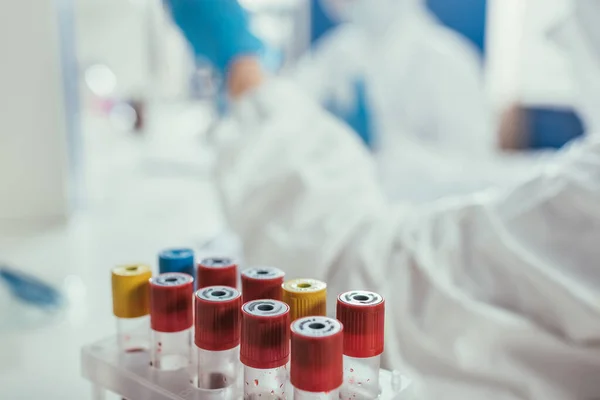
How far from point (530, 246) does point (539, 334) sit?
0.07 m

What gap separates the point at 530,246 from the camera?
485 mm

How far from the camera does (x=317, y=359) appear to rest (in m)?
0.29

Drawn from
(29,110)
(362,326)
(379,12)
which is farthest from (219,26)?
(362,326)

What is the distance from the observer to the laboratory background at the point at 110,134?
0.65 metres

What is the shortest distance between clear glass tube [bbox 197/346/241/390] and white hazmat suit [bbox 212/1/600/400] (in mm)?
186

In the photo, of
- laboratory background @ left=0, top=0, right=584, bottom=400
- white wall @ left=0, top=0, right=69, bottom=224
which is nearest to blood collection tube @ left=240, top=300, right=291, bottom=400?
laboratory background @ left=0, top=0, right=584, bottom=400

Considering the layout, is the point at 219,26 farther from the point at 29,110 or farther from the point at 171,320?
the point at 171,320

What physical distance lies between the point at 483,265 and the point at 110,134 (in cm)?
153

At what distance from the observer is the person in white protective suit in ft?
1.54

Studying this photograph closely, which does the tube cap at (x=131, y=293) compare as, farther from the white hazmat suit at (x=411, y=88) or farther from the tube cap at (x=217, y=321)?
the white hazmat suit at (x=411, y=88)

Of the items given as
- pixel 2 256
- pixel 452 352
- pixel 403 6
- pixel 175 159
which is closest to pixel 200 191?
pixel 175 159

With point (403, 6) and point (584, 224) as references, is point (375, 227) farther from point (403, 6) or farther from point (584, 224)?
point (403, 6)

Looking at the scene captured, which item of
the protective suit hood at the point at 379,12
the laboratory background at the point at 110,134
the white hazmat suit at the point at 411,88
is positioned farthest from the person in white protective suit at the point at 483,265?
the protective suit hood at the point at 379,12

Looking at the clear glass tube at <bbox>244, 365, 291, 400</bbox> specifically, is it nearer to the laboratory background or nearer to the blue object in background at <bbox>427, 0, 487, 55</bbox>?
the laboratory background
